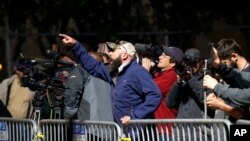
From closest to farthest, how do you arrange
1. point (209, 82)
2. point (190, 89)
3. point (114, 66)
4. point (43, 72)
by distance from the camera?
point (209, 82), point (190, 89), point (43, 72), point (114, 66)

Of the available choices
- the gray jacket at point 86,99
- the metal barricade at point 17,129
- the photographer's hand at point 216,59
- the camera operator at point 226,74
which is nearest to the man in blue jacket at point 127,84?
the gray jacket at point 86,99

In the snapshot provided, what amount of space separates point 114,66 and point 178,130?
6.44 ft

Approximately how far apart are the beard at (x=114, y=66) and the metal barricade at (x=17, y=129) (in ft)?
3.80

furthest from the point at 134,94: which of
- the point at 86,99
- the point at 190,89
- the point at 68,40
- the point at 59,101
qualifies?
the point at 68,40

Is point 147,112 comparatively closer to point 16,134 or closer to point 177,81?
point 177,81

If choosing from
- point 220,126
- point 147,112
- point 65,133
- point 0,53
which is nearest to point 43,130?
point 65,133

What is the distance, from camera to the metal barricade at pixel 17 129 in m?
10.3

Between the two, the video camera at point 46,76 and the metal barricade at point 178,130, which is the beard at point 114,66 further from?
the metal barricade at point 178,130

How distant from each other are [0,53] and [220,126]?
380 inches

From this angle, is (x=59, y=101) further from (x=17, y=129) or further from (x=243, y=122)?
(x=243, y=122)

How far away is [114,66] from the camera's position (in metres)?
10.4

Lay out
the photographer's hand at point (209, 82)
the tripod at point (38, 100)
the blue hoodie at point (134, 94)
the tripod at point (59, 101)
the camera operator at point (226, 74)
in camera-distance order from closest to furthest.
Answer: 1. the photographer's hand at point (209, 82)
2. the camera operator at point (226, 74)
3. the blue hoodie at point (134, 94)
4. the tripod at point (59, 101)
5. the tripod at point (38, 100)

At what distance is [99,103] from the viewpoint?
9.84 m

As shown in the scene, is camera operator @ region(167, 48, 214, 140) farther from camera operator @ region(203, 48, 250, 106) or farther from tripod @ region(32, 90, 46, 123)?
tripod @ region(32, 90, 46, 123)
